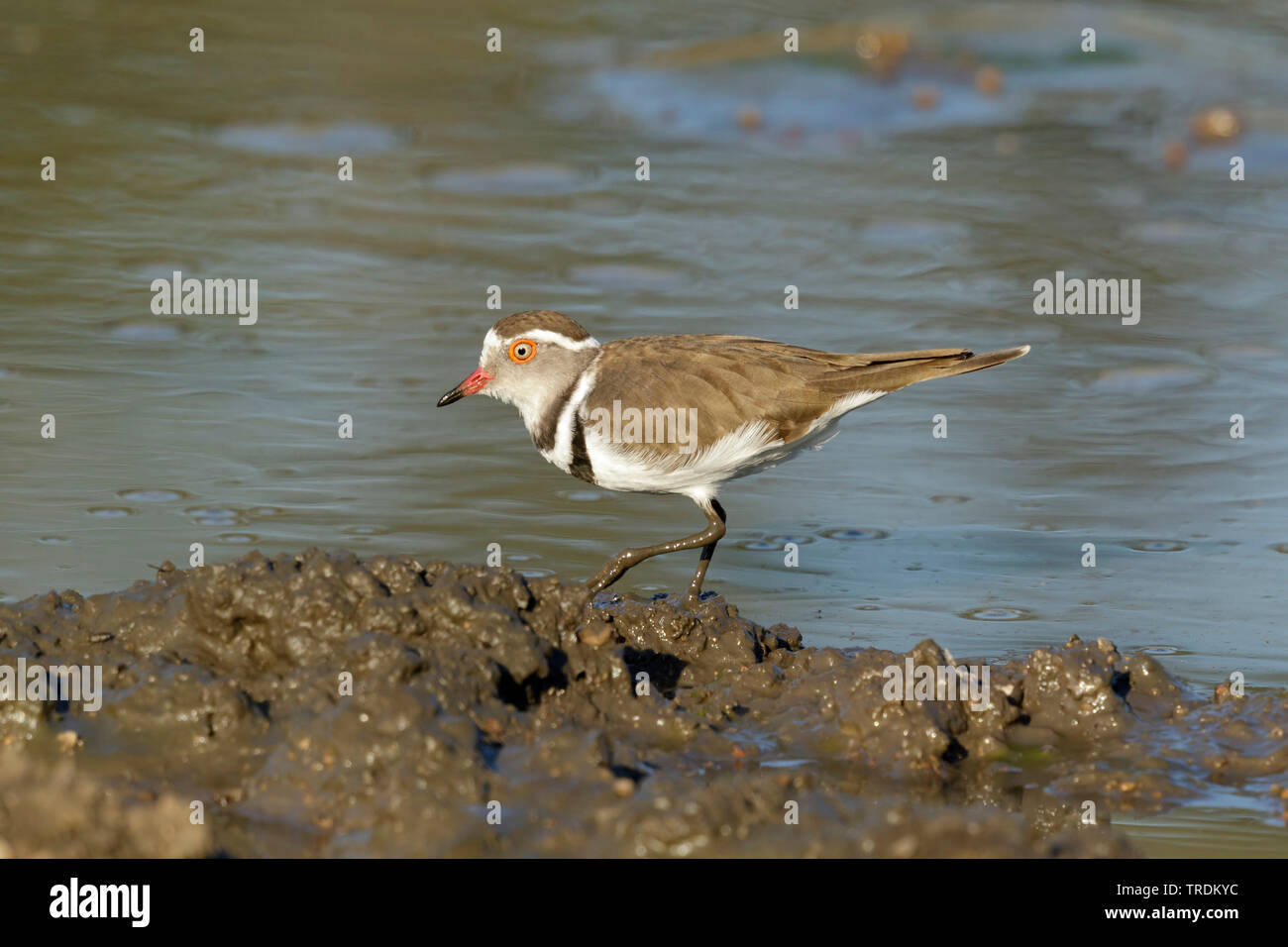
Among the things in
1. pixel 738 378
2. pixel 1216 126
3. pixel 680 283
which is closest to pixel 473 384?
pixel 738 378

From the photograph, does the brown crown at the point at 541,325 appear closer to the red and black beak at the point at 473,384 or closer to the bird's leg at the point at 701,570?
the red and black beak at the point at 473,384

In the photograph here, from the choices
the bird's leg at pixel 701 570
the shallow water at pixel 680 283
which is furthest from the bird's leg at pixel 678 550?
the shallow water at pixel 680 283

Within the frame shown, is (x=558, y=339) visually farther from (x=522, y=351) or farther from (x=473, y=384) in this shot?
(x=473, y=384)

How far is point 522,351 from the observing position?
6730 millimetres

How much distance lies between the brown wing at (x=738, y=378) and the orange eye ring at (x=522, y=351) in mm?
322

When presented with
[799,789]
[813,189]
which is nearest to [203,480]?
[799,789]

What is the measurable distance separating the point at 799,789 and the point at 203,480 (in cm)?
408

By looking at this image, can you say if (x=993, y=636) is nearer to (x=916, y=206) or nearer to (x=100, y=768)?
(x=100, y=768)

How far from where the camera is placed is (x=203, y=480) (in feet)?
24.0

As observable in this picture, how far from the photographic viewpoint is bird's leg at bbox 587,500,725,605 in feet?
19.8

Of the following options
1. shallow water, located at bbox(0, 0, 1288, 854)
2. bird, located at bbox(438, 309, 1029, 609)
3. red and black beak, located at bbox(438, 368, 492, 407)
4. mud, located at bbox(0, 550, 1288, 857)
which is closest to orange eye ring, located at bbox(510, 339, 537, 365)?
bird, located at bbox(438, 309, 1029, 609)
